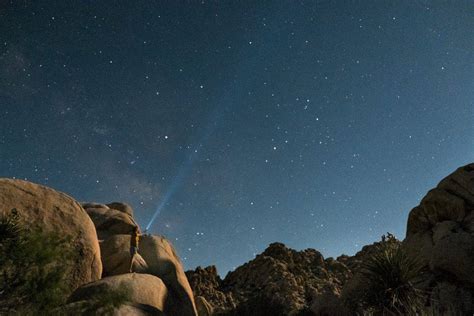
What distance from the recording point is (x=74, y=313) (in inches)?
367

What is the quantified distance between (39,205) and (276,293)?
71.2 ft

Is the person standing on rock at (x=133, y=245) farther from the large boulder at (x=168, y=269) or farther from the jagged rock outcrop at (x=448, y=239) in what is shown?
the jagged rock outcrop at (x=448, y=239)

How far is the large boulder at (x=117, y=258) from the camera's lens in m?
15.5

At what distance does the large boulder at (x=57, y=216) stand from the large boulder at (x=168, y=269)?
10.9 feet

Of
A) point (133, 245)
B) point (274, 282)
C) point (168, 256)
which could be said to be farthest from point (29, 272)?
point (274, 282)

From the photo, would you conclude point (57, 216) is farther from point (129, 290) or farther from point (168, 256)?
point (168, 256)

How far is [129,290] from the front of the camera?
11891 millimetres

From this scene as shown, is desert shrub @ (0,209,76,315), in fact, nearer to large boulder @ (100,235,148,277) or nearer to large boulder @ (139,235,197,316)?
large boulder @ (100,235,148,277)

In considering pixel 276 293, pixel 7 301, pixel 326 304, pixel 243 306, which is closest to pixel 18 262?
pixel 7 301

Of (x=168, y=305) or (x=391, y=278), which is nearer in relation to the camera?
(x=168, y=305)

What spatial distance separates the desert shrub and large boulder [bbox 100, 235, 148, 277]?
565 centimetres

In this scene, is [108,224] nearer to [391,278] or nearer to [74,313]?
[74,313]

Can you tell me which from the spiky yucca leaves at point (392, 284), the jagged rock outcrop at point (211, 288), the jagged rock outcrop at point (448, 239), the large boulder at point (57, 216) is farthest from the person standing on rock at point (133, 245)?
the jagged rock outcrop at point (211, 288)

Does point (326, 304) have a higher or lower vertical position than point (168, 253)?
lower
